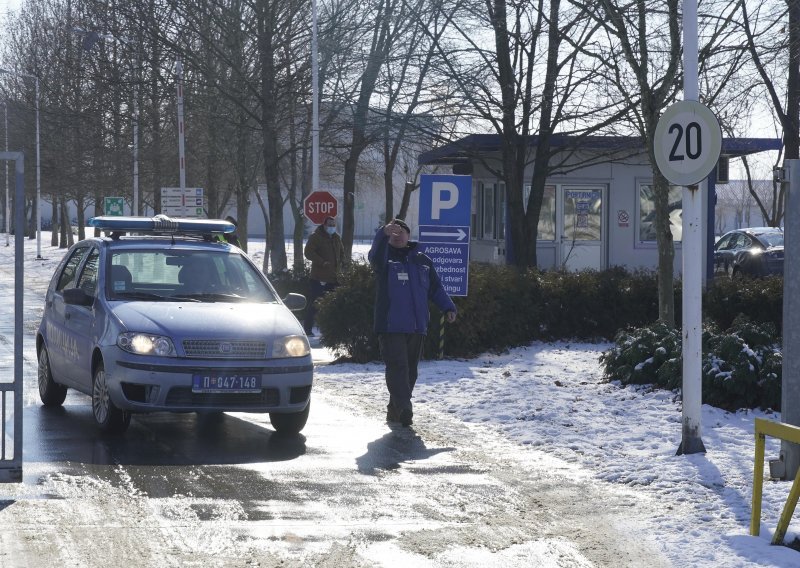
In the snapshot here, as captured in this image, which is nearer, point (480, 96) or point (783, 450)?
point (783, 450)

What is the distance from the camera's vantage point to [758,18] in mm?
17234

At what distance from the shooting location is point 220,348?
31.8 feet

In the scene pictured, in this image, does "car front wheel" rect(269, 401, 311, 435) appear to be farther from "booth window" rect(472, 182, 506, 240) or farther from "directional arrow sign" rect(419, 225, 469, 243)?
"booth window" rect(472, 182, 506, 240)

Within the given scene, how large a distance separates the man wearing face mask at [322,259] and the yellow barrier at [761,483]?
13.0 m

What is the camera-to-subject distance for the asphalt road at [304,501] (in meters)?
6.41

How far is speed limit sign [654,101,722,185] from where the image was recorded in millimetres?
8906

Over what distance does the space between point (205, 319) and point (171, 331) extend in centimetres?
33

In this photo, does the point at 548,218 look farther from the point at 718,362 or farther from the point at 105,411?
the point at 105,411

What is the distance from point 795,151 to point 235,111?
52.2 ft

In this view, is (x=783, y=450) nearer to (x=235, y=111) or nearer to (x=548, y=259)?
(x=548, y=259)

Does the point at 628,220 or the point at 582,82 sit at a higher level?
the point at 582,82

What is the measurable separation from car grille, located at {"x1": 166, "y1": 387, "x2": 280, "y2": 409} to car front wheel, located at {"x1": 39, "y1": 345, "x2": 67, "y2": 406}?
2.48 metres

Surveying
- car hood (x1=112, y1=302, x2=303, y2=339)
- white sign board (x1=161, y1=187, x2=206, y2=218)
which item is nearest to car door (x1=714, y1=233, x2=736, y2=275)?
white sign board (x1=161, y1=187, x2=206, y2=218)

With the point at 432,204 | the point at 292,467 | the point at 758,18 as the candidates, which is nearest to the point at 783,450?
the point at 292,467
